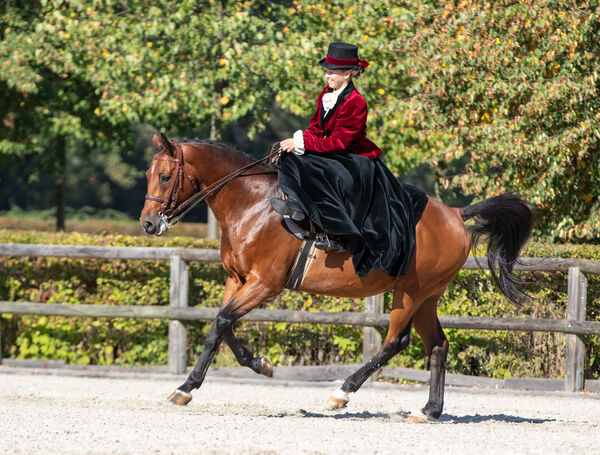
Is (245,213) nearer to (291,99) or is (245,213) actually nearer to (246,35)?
(291,99)

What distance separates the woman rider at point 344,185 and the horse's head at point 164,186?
73 cm

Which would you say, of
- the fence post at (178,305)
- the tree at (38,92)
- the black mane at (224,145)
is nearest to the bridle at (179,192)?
the black mane at (224,145)

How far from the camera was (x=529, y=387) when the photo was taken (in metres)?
8.85

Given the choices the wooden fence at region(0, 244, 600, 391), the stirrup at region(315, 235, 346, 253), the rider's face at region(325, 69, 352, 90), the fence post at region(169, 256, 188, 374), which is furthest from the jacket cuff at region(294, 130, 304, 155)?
the fence post at region(169, 256, 188, 374)

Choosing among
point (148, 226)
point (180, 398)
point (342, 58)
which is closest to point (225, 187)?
point (148, 226)

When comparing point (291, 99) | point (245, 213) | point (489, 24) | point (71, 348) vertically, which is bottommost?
point (71, 348)

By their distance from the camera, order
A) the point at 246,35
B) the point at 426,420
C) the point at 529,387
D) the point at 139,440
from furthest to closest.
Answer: the point at 246,35, the point at 529,387, the point at 426,420, the point at 139,440

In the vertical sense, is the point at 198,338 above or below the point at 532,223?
below

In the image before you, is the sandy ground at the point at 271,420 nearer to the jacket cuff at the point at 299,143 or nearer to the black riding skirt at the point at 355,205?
the black riding skirt at the point at 355,205

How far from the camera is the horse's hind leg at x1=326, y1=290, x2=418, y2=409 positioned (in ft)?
21.4

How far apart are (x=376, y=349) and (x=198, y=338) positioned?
211 centimetres

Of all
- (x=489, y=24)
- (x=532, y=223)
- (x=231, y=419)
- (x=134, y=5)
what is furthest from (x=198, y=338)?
(x=134, y=5)

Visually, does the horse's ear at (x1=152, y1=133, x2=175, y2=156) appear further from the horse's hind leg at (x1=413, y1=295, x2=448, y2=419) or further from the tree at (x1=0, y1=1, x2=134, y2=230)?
the tree at (x1=0, y1=1, x2=134, y2=230)

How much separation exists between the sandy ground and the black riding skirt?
4.10 feet
